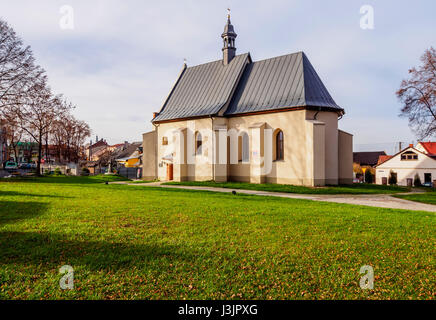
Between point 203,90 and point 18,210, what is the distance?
20482mm

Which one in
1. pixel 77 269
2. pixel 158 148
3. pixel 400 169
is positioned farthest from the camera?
pixel 400 169

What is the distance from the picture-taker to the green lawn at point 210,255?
390cm

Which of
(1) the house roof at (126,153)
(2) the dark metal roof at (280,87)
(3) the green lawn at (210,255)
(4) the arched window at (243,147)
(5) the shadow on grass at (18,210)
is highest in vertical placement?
(2) the dark metal roof at (280,87)

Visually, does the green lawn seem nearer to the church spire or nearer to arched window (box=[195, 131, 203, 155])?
arched window (box=[195, 131, 203, 155])

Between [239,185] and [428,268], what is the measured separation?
53.7 feet

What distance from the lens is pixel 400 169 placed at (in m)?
49.2

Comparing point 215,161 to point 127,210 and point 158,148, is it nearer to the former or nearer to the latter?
point 158,148

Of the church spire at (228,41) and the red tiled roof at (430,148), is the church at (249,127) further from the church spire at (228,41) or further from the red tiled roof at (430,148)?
the red tiled roof at (430,148)

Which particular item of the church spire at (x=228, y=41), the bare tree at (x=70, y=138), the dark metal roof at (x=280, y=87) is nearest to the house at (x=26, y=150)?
the bare tree at (x=70, y=138)

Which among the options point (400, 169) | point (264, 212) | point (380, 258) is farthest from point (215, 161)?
point (400, 169)

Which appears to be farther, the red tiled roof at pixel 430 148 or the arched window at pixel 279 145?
the red tiled roof at pixel 430 148

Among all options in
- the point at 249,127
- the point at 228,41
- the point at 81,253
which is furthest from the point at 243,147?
the point at 81,253

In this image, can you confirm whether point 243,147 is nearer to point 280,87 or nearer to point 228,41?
point 280,87

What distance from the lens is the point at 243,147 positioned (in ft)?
79.2
